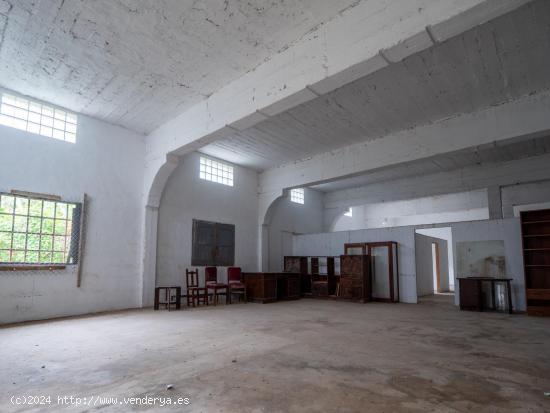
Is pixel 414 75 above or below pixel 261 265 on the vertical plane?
above

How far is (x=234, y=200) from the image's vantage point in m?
10.2

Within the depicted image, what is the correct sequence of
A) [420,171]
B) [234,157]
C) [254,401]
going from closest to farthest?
[254,401], [234,157], [420,171]

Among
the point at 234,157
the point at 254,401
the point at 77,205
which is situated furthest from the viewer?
the point at 234,157

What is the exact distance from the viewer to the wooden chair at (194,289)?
7978mm

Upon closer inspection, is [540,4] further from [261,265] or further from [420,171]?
[261,265]

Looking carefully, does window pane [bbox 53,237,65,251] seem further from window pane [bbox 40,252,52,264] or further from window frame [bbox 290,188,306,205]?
window frame [bbox 290,188,306,205]

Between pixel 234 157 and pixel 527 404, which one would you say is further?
pixel 234 157

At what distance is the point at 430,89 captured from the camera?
19.1 feet

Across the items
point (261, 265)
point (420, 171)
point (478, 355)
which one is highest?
point (420, 171)

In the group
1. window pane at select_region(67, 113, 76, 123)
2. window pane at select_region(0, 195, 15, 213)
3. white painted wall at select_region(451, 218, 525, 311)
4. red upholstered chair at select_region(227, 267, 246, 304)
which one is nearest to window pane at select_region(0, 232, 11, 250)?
window pane at select_region(0, 195, 15, 213)

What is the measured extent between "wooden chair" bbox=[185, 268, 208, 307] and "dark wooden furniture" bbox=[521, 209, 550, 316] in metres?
6.92

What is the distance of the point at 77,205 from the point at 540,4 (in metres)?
7.71

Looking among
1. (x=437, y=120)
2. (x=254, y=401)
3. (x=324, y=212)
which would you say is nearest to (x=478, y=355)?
(x=254, y=401)

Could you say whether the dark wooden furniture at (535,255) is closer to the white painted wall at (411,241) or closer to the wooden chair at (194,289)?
the white painted wall at (411,241)
